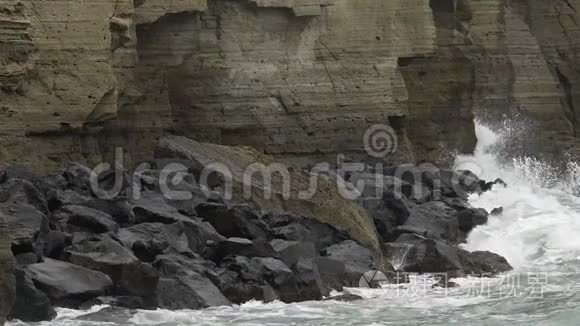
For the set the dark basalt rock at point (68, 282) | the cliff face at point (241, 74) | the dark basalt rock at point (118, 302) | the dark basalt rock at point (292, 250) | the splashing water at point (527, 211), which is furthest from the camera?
the cliff face at point (241, 74)

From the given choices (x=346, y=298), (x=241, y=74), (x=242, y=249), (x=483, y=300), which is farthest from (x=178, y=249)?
(x=241, y=74)

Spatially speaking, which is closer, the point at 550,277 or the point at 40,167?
the point at 550,277

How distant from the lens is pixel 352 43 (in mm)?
23781

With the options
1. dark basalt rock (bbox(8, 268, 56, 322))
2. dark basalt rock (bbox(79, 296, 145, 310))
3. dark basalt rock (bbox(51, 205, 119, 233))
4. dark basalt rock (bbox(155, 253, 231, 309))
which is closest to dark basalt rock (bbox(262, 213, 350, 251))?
dark basalt rock (bbox(51, 205, 119, 233))

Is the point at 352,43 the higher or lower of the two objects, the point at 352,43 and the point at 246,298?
the higher

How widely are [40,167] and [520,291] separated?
6.95 m

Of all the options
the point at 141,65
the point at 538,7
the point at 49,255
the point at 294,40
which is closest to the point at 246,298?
the point at 49,255

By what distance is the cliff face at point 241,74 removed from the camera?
729 inches

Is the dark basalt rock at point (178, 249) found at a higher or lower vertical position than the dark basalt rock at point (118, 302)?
higher

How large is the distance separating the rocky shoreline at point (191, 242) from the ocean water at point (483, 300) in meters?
0.26

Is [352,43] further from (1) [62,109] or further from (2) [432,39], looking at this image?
(1) [62,109]

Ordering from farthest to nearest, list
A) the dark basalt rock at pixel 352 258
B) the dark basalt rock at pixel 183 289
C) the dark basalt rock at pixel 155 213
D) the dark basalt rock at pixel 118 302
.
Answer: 1. the dark basalt rock at pixel 155 213
2. the dark basalt rock at pixel 352 258
3. the dark basalt rock at pixel 183 289
4. the dark basalt rock at pixel 118 302

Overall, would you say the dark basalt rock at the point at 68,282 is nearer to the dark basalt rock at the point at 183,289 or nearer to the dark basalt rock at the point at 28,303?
the dark basalt rock at the point at 28,303

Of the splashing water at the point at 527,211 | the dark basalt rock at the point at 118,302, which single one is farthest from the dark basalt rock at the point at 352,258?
the dark basalt rock at the point at 118,302
